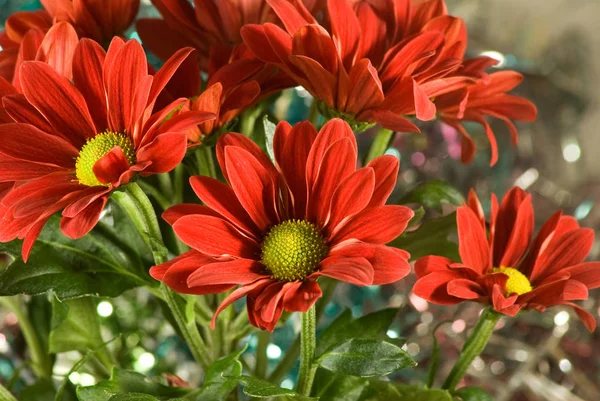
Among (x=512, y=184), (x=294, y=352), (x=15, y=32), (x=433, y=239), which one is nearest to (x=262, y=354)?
(x=294, y=352)

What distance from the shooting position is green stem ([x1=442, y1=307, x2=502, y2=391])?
1.09 feet

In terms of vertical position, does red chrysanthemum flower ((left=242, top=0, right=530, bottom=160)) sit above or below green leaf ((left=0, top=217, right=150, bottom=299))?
above

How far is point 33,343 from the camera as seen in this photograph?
460 mm

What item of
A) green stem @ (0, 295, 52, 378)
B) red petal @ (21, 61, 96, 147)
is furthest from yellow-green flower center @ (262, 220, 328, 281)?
green stem @ (0, 295, 52, 378)

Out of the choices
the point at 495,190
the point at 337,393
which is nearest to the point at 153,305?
the point at 337,393

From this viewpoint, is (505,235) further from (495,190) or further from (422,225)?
(495,190)

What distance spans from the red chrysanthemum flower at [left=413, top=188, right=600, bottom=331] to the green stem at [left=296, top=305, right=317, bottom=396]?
2.0 inches

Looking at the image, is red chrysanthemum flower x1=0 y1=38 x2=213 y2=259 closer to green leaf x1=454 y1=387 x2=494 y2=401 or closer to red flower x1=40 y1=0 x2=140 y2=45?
red flower x1=40 y1=0 x2=140 y2=45

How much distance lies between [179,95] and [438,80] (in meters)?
0.13

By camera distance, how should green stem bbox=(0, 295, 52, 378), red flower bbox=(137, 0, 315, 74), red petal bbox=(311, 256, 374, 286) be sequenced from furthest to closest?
green stem bbox=(0, 295, 52, 378) → red flower bbox=(137, 0, 315, 74) → red petal bbox=(311, 256, 374, 286)

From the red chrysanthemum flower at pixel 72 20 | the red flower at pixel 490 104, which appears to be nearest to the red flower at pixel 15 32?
the red chrysanthemum flower at pixel 72 20

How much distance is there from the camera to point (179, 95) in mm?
337

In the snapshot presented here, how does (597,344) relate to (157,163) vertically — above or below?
below

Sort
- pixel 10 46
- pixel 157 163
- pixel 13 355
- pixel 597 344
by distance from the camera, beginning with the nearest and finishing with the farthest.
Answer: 1. pixel 157 163
2. pixel 10 46
3. pixel 13 355
4. pixel 597 344
